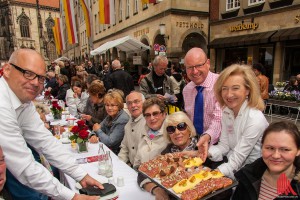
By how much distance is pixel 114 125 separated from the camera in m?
3.54

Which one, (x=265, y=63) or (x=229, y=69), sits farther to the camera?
(x=265, y=63)

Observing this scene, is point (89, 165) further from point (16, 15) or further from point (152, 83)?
point (16, 15)

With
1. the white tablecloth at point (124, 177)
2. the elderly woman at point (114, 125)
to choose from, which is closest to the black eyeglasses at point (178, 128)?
the white tablecloth at point (124, 177)

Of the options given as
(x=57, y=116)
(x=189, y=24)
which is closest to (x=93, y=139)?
→ (x=57, y=116)

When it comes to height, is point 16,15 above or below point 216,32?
above

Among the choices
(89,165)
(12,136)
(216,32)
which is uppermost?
(216,32)

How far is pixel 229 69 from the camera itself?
79.0 inches

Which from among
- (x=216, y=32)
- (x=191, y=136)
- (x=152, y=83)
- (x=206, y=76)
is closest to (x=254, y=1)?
(x=216, y=32)

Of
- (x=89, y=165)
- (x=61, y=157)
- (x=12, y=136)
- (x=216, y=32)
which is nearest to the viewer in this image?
(x=12, y=136)

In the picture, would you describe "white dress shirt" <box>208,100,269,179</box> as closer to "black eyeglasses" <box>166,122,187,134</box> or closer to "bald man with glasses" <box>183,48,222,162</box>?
"black eyeglasses" <box>166,122,187,134</box>

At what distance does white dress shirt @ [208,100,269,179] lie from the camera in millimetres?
1857

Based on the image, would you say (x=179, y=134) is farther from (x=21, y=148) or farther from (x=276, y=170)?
(x=21, y=148)

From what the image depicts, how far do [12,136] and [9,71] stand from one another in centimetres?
50

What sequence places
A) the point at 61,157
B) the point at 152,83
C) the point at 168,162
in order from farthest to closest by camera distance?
the point at 152,83 < the point at 61,157 < the point at 168,162
